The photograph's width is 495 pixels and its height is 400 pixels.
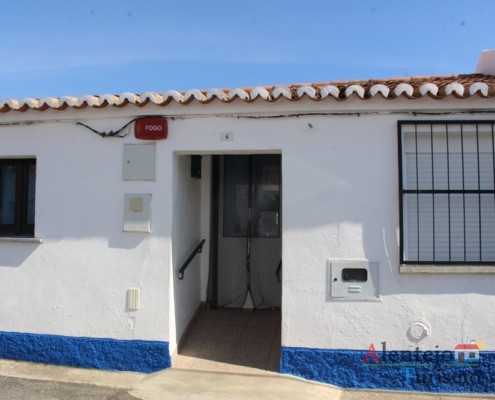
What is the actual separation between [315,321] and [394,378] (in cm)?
101

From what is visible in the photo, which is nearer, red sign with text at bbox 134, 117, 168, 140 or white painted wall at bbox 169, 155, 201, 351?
red sign with text at bbox 134, 117, 168, 140

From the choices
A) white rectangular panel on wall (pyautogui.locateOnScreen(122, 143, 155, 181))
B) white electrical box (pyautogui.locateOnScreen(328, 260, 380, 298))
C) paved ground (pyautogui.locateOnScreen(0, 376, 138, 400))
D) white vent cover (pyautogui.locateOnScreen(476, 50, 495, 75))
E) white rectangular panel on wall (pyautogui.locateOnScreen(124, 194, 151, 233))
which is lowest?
paved ground (pyautogui.locateOnScreen(0, 376, 138, 400))

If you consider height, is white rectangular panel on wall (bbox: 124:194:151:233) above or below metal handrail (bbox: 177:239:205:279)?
above

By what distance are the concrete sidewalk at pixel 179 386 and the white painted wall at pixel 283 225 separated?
449 millimetres

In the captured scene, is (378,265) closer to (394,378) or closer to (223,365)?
(394,378)

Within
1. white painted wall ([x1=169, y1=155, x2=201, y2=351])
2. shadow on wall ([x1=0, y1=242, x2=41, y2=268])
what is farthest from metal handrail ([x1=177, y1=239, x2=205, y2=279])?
shadow on wall ([x1=0, y1=242, x2=41, y2=268])

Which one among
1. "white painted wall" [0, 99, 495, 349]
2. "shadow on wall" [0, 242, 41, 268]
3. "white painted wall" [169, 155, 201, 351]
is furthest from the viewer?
"shadow on wall" [0, 242, 41, 268]

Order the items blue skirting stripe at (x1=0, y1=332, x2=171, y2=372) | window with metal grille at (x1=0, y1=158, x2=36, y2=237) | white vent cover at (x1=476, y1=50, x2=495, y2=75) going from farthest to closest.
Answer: white vent cover at (x1=476, y1=50, x2=495, y2=75) → window with metal grille at (x1=0, y1=158, x2=36, y2=237) → blue skirting stripe at (x1=0, y1=332, x2=171, y2=372)

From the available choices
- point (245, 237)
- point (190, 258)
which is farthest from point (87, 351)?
point (245, 237)

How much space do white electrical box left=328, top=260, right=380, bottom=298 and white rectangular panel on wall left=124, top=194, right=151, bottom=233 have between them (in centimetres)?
214

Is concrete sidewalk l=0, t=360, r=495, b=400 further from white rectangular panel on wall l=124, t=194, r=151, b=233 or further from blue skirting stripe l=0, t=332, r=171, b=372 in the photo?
white rectangular panel on wall l=124, t=194, r=151, b=233

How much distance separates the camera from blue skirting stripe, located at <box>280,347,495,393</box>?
497cm

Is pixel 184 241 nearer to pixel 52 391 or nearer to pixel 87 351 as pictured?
pixel 87 351

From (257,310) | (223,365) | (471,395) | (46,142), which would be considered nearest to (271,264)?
(257,310)
